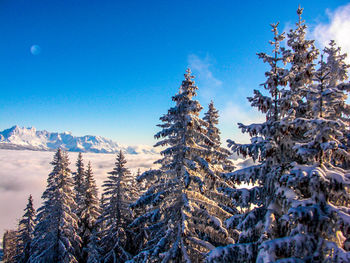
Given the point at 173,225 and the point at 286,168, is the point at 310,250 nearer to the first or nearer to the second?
the point at 286,168

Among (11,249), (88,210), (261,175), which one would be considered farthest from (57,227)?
(11,249)

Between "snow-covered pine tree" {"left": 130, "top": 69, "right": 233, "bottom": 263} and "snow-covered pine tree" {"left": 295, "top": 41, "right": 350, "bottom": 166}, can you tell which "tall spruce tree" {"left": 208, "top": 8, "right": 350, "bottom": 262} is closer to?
"snow-covered pine tree" {"left": 295, "top": 41, "right": 350, "bottom": 166}

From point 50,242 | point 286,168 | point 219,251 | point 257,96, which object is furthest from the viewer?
point 50,242

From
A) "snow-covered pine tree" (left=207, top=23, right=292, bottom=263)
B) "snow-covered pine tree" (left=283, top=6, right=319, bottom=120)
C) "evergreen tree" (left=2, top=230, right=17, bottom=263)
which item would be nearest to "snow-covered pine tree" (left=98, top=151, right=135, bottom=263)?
"snow-covered pine tree" (left=207, top=23, right=292, bottom=263)

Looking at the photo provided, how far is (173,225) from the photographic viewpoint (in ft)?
39.9

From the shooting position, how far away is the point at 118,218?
21.5m

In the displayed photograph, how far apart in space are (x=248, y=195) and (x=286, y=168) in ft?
5.57

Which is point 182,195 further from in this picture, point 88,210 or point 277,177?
point 88,210

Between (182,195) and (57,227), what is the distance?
1901 cm

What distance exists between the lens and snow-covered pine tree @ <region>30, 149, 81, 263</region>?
22391mm

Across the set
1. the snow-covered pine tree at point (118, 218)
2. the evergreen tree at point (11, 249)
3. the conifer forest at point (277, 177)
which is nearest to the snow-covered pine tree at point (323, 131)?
the conifer forest at point (277, 177)

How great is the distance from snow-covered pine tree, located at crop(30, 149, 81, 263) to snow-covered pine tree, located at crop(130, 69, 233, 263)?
14.8 meters

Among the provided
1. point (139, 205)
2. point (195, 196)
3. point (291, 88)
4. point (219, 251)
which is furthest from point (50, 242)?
point (291, 88)

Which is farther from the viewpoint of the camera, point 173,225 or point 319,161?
point 173,225
